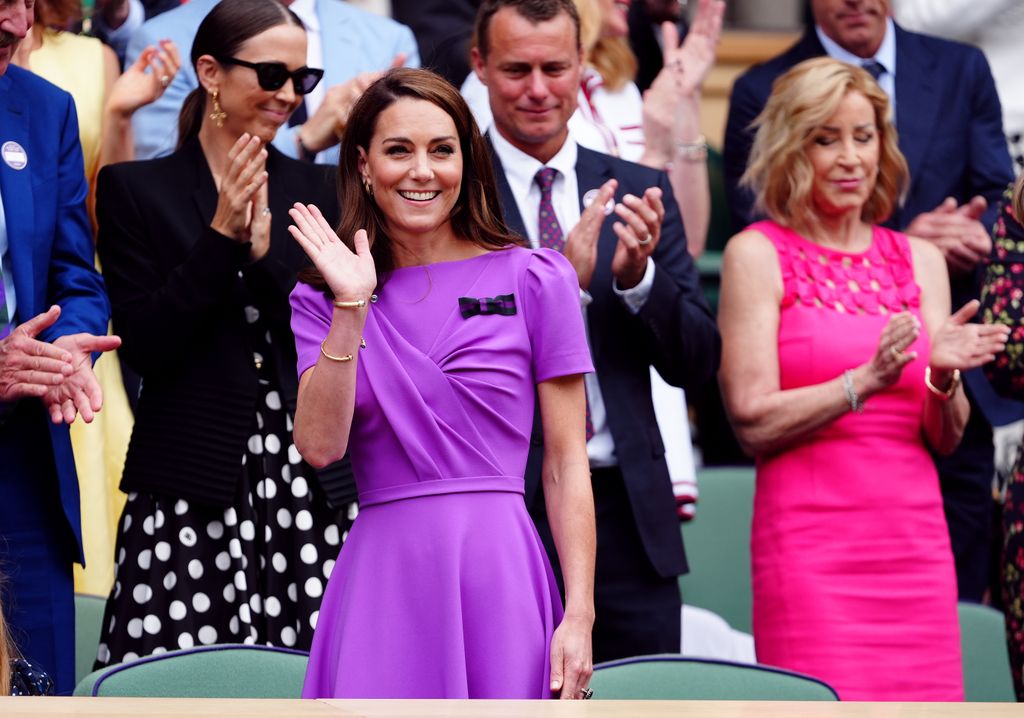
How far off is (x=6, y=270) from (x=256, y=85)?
2.39ft

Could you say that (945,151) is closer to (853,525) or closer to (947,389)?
(947,389)

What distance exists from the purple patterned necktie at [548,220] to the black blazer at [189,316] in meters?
0.53

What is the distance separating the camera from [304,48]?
4109 mm

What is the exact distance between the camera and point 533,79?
169 inches

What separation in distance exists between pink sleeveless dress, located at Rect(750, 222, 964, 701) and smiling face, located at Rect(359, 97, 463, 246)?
146 centimetres

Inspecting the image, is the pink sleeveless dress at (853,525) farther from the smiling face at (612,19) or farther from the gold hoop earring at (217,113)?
the gold hoop earring at (217,113)

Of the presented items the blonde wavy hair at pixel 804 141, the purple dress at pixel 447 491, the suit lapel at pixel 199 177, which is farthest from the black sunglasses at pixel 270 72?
the blonde wavy hair at pixel 804 141

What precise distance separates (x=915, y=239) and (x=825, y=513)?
86 cm

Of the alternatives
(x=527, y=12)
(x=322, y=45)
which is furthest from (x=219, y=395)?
(x=322, y=45)

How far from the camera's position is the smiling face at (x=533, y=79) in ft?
14.1

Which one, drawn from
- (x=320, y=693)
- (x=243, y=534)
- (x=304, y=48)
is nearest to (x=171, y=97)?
(x=304, y=48)

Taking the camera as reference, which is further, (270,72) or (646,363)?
(646,363)

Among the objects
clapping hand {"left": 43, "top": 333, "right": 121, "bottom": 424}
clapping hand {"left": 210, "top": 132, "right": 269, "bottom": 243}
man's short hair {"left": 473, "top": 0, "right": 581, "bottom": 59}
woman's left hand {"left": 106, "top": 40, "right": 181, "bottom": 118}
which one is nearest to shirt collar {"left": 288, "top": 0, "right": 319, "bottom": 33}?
woman's left hand {"left": 106, "top": 40, "right": 181, "bottom": 118}

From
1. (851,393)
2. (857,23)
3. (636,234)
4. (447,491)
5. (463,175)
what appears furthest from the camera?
(857,23)
